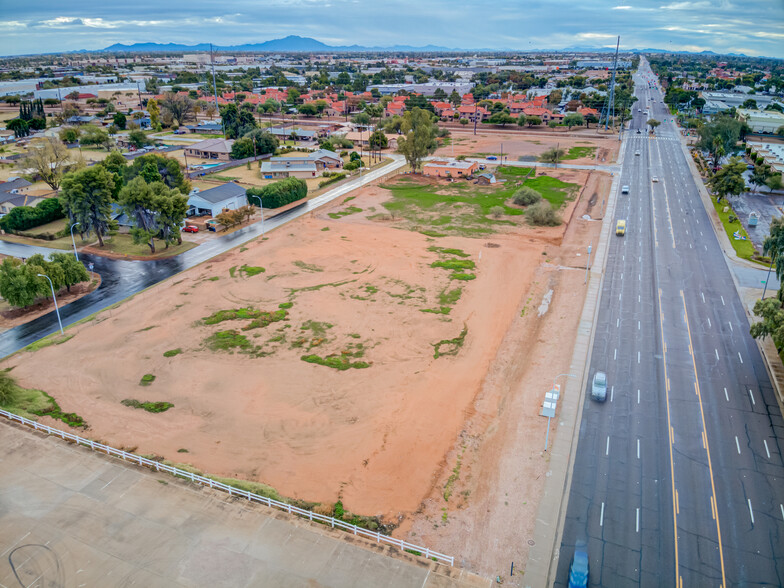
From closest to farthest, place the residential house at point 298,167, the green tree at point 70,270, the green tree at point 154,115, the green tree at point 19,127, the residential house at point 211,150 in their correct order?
the green tree at point 70,270, the residential house at point 298,167, the residential house at point 211,150, the green tree at point 19,127, the green tree at point 154,115

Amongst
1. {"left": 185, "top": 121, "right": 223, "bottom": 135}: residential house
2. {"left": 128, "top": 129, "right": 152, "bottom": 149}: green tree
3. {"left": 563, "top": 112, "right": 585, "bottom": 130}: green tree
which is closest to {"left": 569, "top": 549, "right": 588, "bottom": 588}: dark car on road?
{"left": 128, "top": 129, "right": 152, "bottom": 149}: green tree

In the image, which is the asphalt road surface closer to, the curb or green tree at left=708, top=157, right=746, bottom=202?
the curb

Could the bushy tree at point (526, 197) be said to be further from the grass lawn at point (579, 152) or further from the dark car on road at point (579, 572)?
the dark car on road at point (579, 572)

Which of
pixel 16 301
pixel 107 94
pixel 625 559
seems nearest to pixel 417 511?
pixel 625 559

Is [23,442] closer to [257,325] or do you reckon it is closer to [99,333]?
[99,333]

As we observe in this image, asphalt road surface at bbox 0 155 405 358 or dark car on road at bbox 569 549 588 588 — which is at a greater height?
asphalt road surface at bbox 0 155 405 358

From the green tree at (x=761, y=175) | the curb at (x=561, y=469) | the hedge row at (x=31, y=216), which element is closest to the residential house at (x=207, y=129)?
the hedge row at (x=31, y=216)
